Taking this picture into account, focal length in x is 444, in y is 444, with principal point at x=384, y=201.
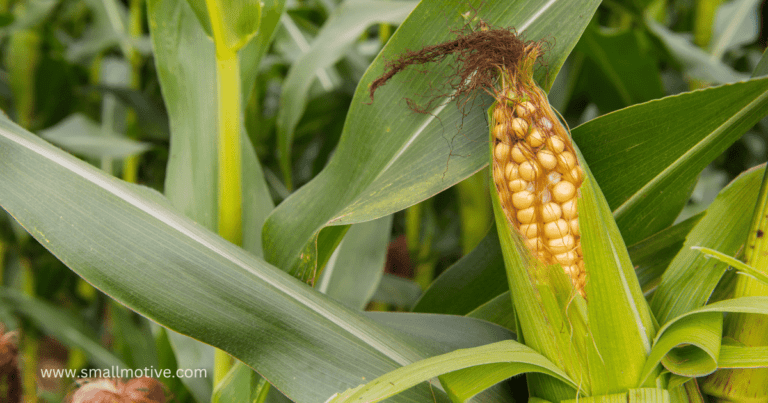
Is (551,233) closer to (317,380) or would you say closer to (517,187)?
(517,187)

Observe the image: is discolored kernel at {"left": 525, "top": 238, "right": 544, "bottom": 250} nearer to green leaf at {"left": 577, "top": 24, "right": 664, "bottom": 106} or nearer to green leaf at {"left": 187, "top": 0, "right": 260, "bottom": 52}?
green leaf at {"left": 187, "top": 0, "right": 260, "bottom": 52}

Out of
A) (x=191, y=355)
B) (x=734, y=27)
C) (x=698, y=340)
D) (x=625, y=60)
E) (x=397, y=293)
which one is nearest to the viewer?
(x=698, y=340)

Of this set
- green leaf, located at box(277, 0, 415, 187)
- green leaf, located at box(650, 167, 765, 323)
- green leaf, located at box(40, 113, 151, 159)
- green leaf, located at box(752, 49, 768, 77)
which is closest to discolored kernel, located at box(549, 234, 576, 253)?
green leaf, located at box(650, 167, 765, 323)

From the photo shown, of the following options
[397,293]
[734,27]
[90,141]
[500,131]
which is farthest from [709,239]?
[90,141]

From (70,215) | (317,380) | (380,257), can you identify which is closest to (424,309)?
(380,257)

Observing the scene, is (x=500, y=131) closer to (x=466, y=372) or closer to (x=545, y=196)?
(x=545, y=196)

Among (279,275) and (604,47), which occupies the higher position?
(604,47)

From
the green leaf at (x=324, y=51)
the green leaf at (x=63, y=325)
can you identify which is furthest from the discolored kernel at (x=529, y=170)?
the green leaf at (x=63, y=325)
